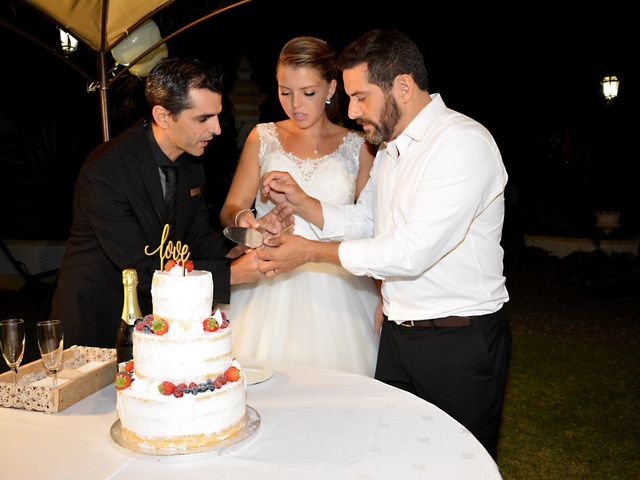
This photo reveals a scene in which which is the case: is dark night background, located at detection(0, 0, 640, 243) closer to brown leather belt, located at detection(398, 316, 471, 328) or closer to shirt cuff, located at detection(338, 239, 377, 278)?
shirt cuff, located at detection(338, 239, 377, 278)

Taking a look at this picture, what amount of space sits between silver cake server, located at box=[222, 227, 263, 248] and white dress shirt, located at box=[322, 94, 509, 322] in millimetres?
535

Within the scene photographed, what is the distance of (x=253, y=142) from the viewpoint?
12.4ft

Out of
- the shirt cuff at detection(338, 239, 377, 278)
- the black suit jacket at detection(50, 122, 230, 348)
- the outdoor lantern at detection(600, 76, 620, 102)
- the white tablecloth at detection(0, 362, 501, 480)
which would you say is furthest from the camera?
the outdoor lantern at detection(600, 76, 620, 102)

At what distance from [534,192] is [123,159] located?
13655mm

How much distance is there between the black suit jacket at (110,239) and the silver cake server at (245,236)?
0.50ft

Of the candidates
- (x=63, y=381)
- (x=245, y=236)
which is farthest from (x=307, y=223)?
(x=63, y=381)

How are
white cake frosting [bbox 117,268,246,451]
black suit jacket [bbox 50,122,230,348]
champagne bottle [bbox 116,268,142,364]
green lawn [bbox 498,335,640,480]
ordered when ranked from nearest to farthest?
white cake frosting [bbox 117,268,246,451]
champagne bottle [bbox 116,268,142,364]
black suit jacket [bbox 50,122,230,348]
green lawn [bbox 498,335,640,480]

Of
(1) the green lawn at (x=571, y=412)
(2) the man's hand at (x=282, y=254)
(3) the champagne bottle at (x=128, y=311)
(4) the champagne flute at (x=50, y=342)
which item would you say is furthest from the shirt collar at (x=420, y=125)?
(1) the green lawn at (x=571, y=412)

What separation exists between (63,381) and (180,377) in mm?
656

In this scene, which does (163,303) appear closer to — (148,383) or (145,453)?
(148,383)

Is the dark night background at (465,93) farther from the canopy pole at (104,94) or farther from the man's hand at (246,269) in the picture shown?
the man's hand at (246,269)

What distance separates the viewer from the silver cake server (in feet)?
9.91

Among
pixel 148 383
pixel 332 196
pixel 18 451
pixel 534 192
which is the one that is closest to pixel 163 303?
pixel 148 383

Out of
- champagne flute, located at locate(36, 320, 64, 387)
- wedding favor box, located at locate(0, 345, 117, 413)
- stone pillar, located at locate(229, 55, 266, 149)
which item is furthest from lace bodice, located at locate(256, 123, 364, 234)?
stone pillar, located at locate(229, 55, 266, 149)
